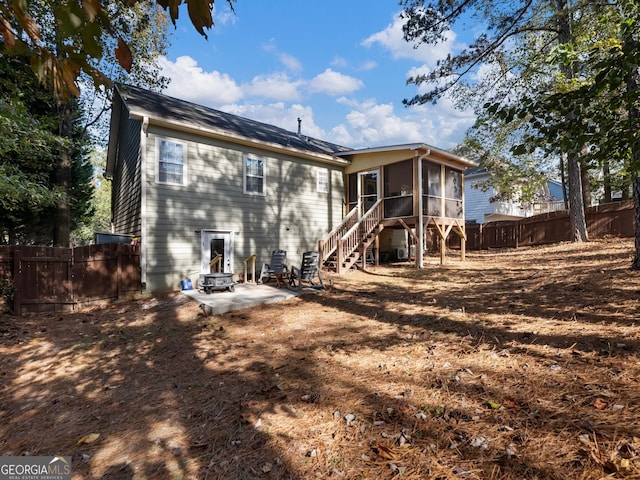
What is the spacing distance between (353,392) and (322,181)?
10.8 meters

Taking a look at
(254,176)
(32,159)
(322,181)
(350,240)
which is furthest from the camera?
(322,181)

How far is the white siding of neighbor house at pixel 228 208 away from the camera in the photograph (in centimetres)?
912

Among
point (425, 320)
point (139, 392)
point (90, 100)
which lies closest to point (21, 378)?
point (139, 392)

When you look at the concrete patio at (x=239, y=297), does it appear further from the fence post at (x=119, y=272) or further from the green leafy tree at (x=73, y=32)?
the green leafy tree at (x=73, y=32)

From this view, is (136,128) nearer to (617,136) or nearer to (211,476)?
(211,476)

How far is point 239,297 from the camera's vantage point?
7941 mm

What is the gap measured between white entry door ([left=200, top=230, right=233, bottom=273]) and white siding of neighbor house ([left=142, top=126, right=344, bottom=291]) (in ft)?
0.55

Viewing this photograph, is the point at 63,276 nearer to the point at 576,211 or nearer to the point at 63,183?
the point at 63,183

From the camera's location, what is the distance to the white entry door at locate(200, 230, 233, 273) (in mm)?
9992

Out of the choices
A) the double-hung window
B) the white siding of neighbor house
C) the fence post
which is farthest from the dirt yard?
the double-hung window

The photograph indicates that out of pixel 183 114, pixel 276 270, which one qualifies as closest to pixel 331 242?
pixel 276 270

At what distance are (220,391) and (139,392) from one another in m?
0.98

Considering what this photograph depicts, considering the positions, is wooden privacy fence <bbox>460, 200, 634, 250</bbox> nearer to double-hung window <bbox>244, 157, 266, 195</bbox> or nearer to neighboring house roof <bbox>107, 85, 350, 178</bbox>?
neighboring house roof <bbox>107, 85, 350, 178</bbox>

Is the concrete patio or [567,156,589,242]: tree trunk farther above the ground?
[567,156,589,242]: tree trunk
